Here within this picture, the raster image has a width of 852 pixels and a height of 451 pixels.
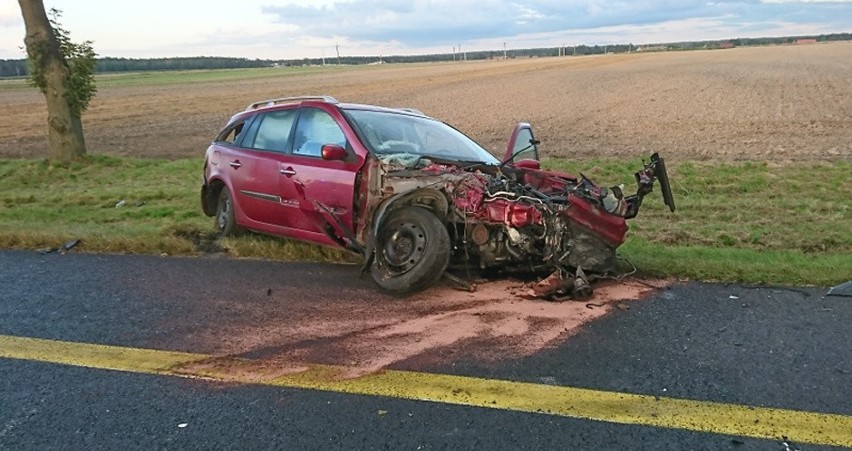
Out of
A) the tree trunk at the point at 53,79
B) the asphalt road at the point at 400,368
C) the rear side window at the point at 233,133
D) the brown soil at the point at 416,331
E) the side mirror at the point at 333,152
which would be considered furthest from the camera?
the tree trunk at the point at 53,79

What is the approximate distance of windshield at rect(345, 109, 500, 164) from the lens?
6.21 metres

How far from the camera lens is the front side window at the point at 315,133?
639 centimetres

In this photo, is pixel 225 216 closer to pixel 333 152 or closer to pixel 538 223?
pixel 333 152

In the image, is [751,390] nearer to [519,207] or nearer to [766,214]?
[519,207]

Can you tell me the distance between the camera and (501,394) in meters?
3.59

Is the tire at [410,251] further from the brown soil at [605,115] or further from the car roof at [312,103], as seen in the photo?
the brown soil at [605,115]

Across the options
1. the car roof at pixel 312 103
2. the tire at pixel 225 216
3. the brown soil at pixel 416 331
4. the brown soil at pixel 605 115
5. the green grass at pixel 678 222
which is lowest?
the brown soil at pixel 605 115

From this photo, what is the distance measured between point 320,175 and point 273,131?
3.79ft

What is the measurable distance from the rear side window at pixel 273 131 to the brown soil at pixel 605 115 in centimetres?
1166

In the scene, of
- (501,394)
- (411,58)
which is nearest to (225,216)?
(501,394)

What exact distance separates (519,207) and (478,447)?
2538mm

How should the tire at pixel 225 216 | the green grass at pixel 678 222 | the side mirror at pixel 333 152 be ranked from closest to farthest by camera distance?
the side mirror at pixel 333 152 < the green grass at pixel 678 222 < the tire at pixel 225 216

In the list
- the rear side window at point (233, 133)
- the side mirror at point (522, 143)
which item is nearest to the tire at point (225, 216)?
the rear side window at point (233, 133)

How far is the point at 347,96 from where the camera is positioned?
47.6m
